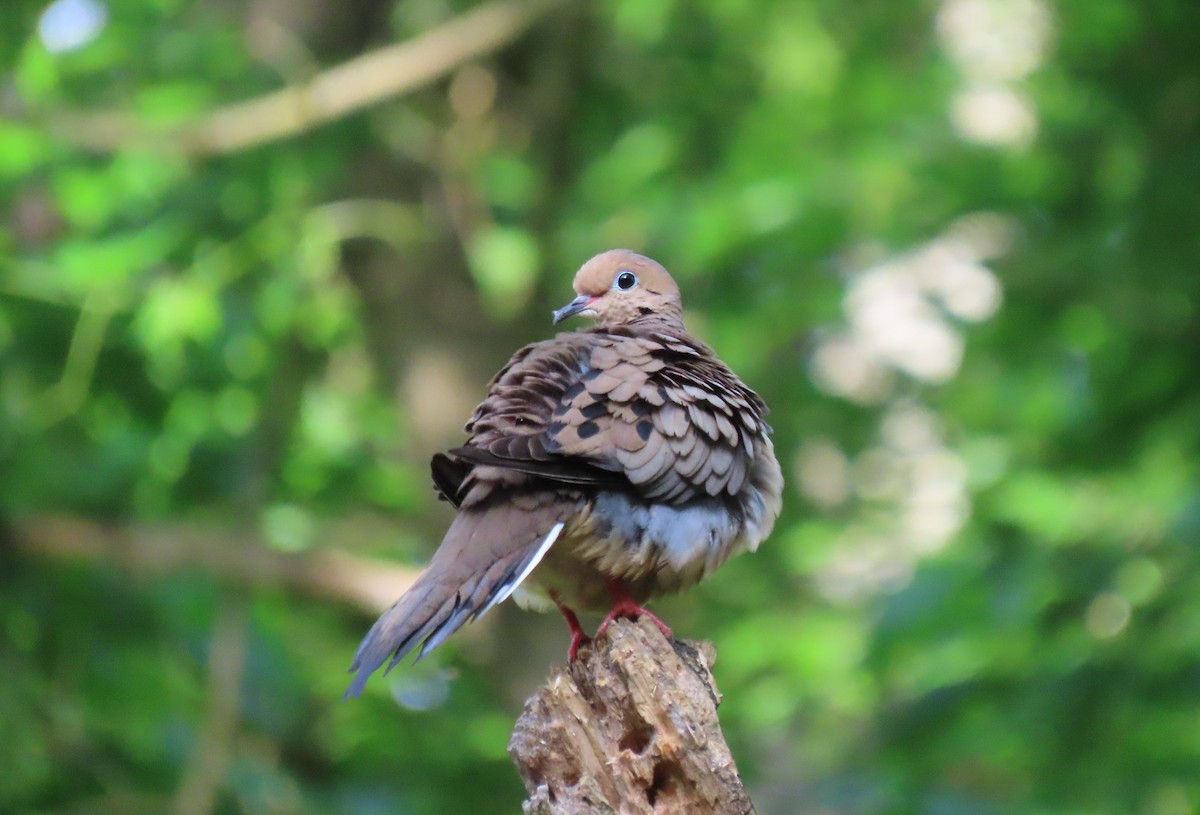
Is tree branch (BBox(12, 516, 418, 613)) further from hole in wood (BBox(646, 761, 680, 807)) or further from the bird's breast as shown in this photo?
hole in wood (BBox(646, 761, 680, 807))

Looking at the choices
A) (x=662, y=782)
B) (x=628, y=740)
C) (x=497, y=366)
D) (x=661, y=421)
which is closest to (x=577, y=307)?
(x=661, y=421)

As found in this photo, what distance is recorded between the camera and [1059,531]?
614 centimetres

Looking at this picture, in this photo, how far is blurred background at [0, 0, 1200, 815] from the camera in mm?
6066

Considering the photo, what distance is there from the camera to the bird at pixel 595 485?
3221 millimetres

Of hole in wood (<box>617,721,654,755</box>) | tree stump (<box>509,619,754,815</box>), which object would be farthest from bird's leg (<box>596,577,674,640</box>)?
A: hole in wood (<box>617,721,654,755</box>)

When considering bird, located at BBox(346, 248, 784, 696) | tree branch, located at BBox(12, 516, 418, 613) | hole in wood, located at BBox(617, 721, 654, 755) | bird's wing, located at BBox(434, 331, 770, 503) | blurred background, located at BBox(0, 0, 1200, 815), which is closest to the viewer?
hole in wood, located at BBox(617, 721, 654, 755)

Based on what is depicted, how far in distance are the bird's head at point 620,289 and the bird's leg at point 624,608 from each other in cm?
114

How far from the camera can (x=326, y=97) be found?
24.1 ft

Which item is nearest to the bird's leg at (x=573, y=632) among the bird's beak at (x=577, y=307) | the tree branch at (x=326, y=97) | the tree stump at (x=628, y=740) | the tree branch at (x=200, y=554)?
the tree stump at (x=628, y=740)

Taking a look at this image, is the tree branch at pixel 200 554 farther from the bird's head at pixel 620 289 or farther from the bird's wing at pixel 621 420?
the bird's wing at pixel 621 420

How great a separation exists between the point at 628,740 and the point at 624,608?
1.91ft

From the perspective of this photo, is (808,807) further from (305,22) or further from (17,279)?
(305,22)

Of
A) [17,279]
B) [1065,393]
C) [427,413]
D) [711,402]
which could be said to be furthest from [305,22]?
[711,402]

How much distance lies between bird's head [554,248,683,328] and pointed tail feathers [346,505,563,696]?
1.38 metres
